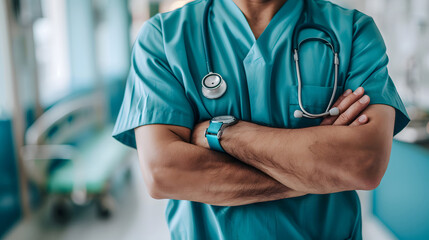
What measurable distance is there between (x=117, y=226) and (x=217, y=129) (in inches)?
80.7

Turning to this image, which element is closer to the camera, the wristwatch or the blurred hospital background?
the wristwatch

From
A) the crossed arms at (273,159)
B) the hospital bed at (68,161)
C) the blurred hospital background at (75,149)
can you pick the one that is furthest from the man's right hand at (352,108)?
the hospital bed at (68,161)

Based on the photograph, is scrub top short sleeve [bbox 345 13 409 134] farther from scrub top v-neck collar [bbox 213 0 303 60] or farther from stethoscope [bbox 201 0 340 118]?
scrub top v-neck collar [bbox 213 0 303 60]

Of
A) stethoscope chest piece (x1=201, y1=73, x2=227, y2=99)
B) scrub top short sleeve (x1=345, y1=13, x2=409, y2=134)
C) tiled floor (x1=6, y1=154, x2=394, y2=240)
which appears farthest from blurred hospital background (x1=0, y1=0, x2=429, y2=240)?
stethoscope chest piece (x1=201, y1=73, x2=227, y2=99)

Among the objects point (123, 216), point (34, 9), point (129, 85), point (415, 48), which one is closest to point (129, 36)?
point (34, 9)

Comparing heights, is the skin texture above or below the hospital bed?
above

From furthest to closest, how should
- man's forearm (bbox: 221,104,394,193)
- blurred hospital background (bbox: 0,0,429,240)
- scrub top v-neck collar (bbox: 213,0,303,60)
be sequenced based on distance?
blurred hospital background (bbox: 0,0,429,240)
scrub top v-neck collar (bbox: 213,0,303,60)
man's forearm (bbox: 221,104,394,193)

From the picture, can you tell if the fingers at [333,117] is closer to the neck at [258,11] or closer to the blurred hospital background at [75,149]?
the neck at [258,11]

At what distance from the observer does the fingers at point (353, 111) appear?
74 centimetres

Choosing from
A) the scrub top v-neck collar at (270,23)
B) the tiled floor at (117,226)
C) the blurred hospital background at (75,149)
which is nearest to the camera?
the scrub top v-neck collar at (270,23)

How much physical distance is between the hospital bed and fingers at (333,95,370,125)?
190cm

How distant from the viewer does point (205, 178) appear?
720 mm

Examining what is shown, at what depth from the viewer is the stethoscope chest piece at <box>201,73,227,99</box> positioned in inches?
29.8

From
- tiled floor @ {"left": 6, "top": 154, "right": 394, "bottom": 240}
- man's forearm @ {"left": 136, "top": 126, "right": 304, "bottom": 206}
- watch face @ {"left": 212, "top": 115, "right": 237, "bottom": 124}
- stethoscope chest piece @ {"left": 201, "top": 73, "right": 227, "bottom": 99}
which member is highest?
stethoscope chest piece @ {"left": 201, "top": 73, "right": 227, "bottom": 99}
